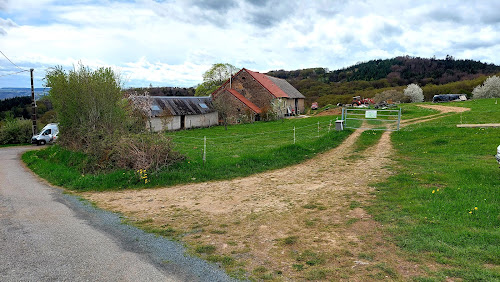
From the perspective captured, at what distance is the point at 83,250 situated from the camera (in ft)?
19.0

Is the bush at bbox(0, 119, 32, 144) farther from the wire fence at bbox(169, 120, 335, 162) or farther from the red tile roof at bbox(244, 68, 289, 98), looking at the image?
the red tile roof at bbox(244, 68, 289, 98)

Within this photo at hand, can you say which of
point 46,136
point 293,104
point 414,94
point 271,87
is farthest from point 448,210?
point 414,94

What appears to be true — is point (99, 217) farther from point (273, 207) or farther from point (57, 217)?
point (273, 207)

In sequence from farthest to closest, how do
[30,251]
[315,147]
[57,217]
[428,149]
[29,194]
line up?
[315,147] < [428,149] < [29,194] < [57,217] < [30,251]

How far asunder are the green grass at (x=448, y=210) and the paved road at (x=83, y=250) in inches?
136

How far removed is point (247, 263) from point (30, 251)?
13.1 ft

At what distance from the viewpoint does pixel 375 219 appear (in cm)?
680

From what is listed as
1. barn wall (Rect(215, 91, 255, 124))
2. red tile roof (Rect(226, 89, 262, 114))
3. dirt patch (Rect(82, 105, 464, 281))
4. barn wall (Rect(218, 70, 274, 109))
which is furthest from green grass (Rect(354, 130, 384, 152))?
barn wall (Rect(218, 70, 274, 109))

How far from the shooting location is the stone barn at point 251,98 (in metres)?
43.3

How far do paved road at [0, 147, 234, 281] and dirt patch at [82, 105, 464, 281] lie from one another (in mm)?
595

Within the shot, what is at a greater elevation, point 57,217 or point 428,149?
point 428,149

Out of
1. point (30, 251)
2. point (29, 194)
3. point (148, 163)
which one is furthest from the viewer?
point (148, 163)

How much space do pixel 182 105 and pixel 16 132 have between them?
18075 mm

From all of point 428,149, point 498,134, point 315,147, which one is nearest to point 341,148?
point 315,147
